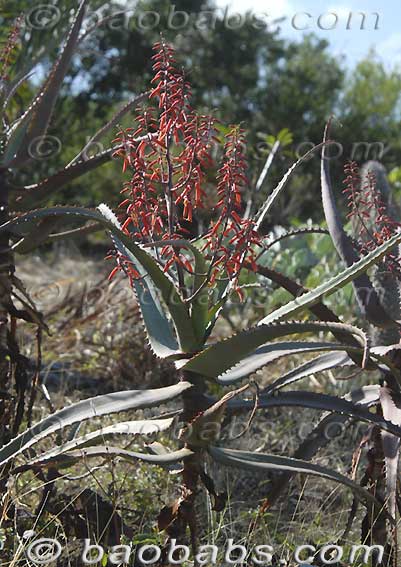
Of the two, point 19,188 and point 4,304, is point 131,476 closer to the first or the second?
point 4,304

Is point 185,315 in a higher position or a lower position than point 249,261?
lower

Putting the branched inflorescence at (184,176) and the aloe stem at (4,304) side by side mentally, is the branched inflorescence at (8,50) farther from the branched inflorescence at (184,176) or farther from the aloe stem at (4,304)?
the branched inflorescence at (184,176)

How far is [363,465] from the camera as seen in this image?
9.81ft

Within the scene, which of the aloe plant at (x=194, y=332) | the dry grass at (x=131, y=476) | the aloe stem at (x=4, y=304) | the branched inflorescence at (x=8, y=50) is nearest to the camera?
the aloe plant at (x=194, y=332)

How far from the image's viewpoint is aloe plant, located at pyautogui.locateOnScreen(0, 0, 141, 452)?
7.28ft

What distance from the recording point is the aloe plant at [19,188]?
2219 mm

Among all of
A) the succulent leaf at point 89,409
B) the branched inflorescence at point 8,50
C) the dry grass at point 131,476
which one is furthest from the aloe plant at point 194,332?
the branched inflorescence at point 8,50

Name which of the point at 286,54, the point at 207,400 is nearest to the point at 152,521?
the point at 207,400

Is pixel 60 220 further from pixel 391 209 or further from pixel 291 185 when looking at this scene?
pixel 291 185

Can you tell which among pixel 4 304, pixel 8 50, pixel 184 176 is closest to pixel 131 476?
pixel 4 304

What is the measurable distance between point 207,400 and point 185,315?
19 cm

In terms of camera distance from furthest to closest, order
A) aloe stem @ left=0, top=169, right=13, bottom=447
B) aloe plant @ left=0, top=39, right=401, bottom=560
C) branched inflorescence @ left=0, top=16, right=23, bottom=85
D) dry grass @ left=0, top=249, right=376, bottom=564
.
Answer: branched inflorescence @ left=0, top=16, right=23, bottom=85
aloe stem @ left=0, top=169, right=13, bottom=447
dry grass @ left=0, top=249, right=376, bottom=564
aloe plant @ left=0, top=39, right=401, bottom=560

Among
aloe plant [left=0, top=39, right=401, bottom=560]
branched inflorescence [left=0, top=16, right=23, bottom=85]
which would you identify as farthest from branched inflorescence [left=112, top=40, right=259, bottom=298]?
branched inflorescence [left=0, top=16, right=23, bottom=85]

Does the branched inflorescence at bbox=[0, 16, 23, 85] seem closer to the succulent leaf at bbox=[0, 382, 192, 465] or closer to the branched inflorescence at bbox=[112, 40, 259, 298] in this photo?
the branched inflorescence at bbox=[112, 40, 259, 298]
